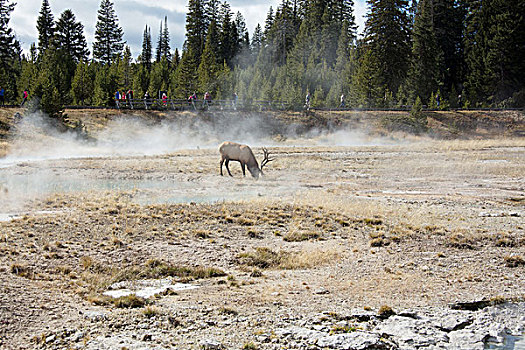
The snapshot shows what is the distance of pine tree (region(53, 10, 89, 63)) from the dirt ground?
2000 inches

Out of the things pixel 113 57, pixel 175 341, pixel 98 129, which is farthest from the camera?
pixel 113 57

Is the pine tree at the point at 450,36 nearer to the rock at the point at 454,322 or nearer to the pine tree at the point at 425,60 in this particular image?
the pine tree at the point at 425,60

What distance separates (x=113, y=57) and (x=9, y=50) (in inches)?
943

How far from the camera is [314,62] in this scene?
7325cm

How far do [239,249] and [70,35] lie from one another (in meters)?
69.6

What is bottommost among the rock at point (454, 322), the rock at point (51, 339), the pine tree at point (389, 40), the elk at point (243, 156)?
the rock at point (51, 339)

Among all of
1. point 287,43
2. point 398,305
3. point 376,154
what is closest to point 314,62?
point 287,43

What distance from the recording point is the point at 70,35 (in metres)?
72.5

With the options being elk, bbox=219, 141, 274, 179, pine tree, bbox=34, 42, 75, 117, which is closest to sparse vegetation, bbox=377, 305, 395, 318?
elk, bbox=219, 141, 274, 179

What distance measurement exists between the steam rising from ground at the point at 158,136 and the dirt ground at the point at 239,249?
11145 mm

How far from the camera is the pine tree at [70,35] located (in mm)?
71312

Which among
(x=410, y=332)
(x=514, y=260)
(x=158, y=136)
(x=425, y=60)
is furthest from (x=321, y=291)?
(x=425, y=60)

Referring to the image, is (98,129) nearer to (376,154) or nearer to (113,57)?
(376,154)

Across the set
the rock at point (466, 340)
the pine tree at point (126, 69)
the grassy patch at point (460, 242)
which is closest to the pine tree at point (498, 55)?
the pine tree at point (126, 69)
